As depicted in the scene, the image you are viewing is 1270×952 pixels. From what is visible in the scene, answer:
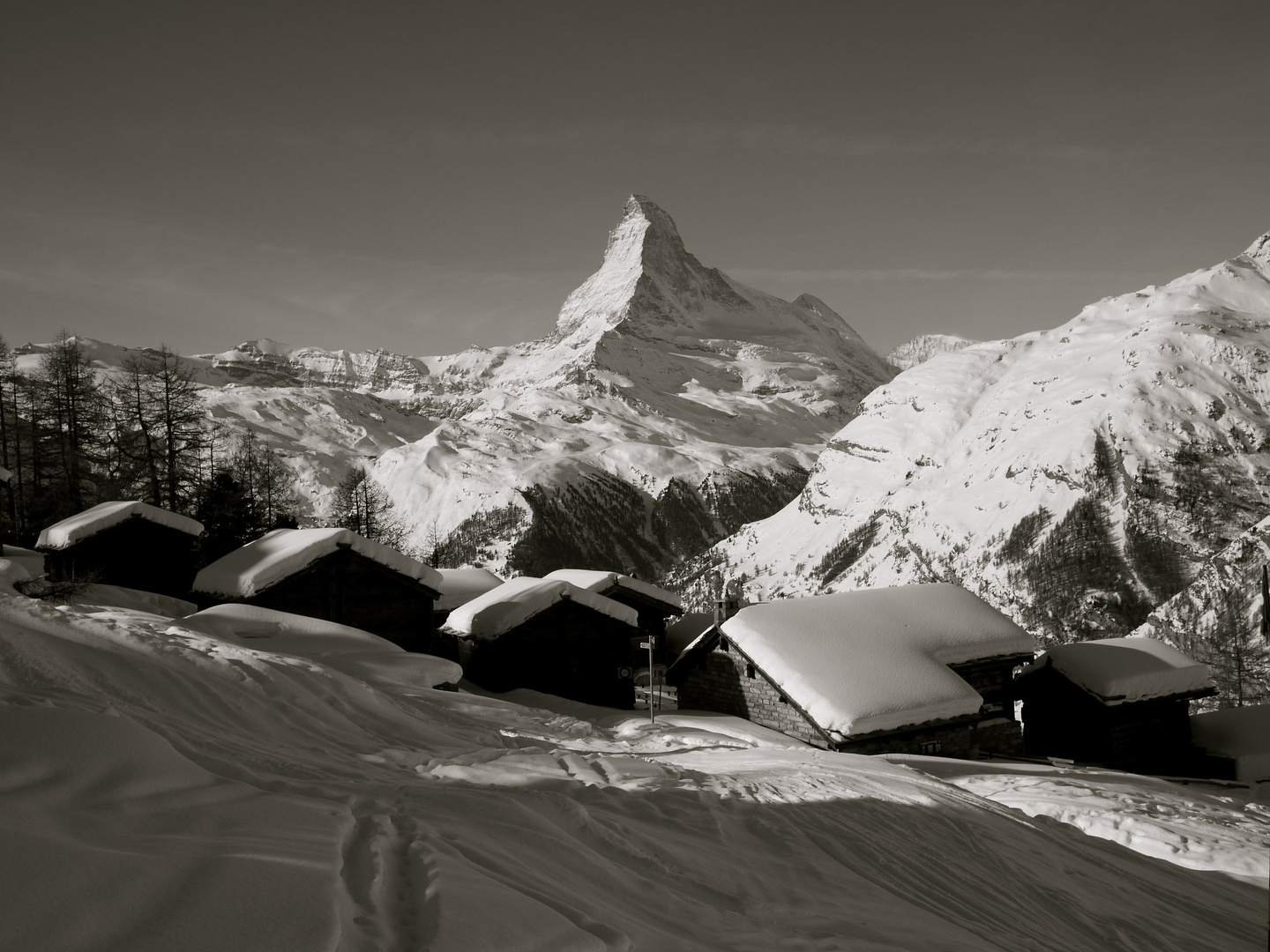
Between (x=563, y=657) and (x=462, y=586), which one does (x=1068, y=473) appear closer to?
(x=462, y=586)

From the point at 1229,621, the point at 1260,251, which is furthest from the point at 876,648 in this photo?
Answer: the point at 1260,251

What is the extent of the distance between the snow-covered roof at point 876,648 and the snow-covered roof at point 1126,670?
2612 millimetres

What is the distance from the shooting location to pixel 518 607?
26.4 metres

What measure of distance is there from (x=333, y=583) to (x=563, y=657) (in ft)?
25.1

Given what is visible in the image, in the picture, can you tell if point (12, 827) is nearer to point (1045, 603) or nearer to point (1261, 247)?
point (1045, 603)

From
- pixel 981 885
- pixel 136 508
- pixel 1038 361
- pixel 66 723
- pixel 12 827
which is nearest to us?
pixel 12 827

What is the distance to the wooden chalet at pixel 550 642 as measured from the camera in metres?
26.5

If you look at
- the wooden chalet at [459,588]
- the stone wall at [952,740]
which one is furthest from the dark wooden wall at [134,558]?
the stone wall at [952,740]

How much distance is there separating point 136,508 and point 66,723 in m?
24.5

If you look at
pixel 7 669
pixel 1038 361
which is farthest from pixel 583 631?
pixel 1038 361

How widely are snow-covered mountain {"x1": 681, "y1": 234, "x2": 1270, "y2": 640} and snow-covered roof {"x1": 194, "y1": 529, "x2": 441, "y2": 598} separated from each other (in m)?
61.7

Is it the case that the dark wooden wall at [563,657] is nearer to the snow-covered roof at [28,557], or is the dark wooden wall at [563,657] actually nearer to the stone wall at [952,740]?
the stone wall at [952,740]

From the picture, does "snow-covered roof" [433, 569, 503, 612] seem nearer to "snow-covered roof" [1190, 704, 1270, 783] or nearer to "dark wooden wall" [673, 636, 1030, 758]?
"dark wooden wall" [673, 636, 1030, 758]

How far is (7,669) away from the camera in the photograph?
33.3ft
